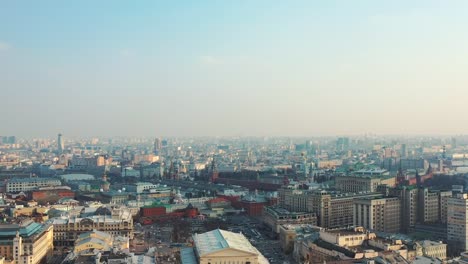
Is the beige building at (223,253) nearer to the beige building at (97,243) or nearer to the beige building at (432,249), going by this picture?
the beige building at (97,243)

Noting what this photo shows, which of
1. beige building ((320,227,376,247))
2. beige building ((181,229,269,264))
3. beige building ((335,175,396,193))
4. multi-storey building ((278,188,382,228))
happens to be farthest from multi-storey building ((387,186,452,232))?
beige building ((181,229,269,264))

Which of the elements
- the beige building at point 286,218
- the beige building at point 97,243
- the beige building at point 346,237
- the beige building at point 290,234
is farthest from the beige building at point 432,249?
the beige building at point 97,243

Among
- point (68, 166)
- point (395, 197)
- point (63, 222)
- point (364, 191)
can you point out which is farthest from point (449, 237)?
point (68, 166)

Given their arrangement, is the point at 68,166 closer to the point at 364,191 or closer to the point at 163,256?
the point at 364,191

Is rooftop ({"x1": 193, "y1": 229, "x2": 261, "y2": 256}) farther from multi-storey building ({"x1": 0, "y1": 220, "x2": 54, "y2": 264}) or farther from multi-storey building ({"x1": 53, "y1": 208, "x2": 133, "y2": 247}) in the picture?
multi-storey building ({"x1": 53, "y1": 208, "x2": 133, "y2": 247})

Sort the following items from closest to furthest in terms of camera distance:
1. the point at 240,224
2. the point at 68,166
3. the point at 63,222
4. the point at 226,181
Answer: the point at 63,222 → the point at 240,224 → the point at 226,181 → the point at 68,166

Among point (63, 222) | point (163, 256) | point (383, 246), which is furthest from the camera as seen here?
point (63, 222)
